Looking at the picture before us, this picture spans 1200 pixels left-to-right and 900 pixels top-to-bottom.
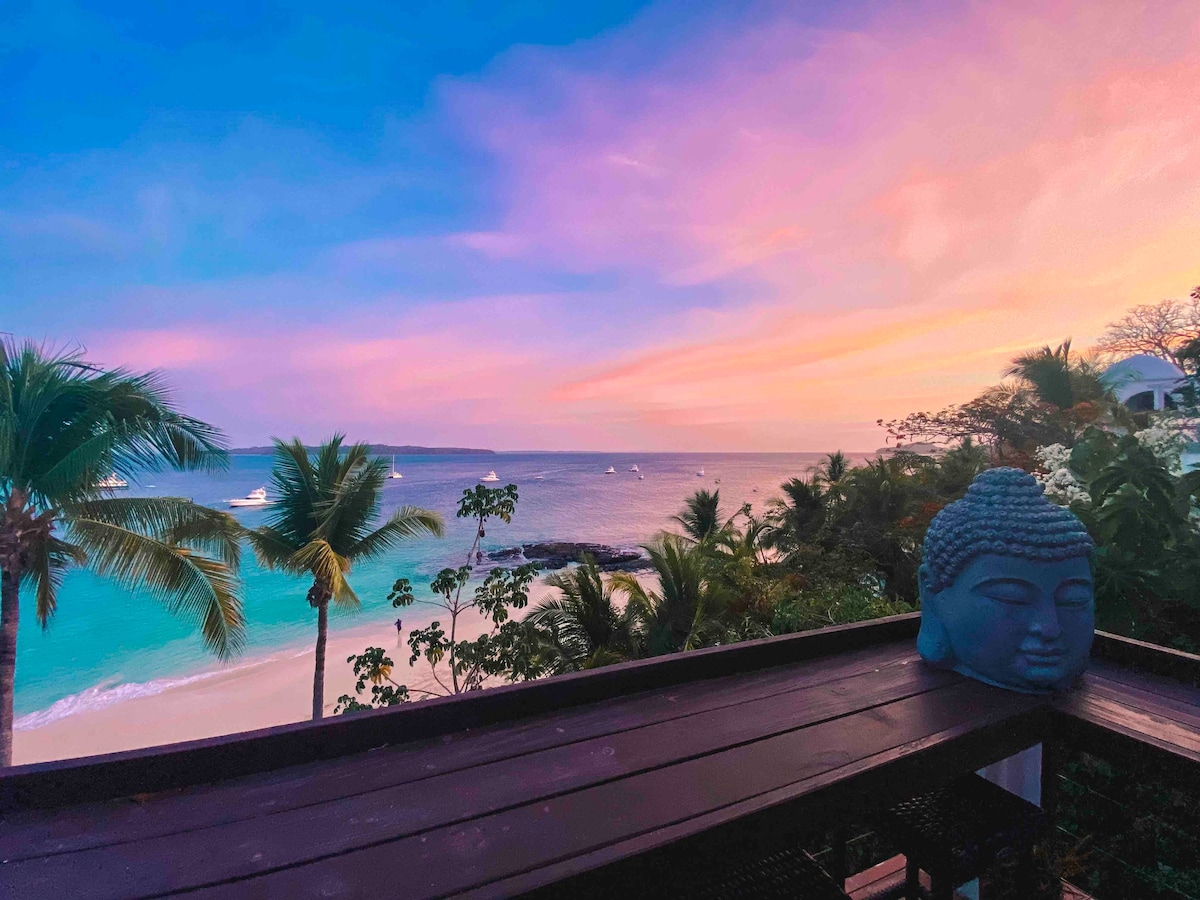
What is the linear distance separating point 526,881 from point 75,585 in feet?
113

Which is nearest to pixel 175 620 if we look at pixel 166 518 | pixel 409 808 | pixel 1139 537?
A: pixel 166 518

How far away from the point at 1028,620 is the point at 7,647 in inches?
437

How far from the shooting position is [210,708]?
1343cm

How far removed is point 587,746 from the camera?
1351 mm

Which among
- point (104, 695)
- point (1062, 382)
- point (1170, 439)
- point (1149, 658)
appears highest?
point (1062, 382)

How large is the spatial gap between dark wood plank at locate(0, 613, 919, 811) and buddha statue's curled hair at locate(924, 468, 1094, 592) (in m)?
0.52

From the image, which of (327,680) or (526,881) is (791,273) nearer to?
(526,881)

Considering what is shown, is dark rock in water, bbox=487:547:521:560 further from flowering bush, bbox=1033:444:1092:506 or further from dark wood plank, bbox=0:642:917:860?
dark wood plank, bbox=0:642:917:860

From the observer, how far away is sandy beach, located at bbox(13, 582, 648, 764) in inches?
484

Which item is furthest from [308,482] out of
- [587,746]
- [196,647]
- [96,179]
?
[196,647]

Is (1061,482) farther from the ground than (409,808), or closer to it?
farther from the ground

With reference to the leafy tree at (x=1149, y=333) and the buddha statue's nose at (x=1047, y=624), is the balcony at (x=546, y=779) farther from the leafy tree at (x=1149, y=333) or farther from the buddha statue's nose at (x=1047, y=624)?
the leafy tree at (x=1149, y=333)

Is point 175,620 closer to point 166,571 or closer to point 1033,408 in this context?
point 166,571

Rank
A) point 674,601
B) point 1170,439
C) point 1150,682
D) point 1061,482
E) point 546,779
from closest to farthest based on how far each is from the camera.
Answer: point 546,779 < point 1150,682 < point 1170,439 < point 1061,482 < point 674,601
